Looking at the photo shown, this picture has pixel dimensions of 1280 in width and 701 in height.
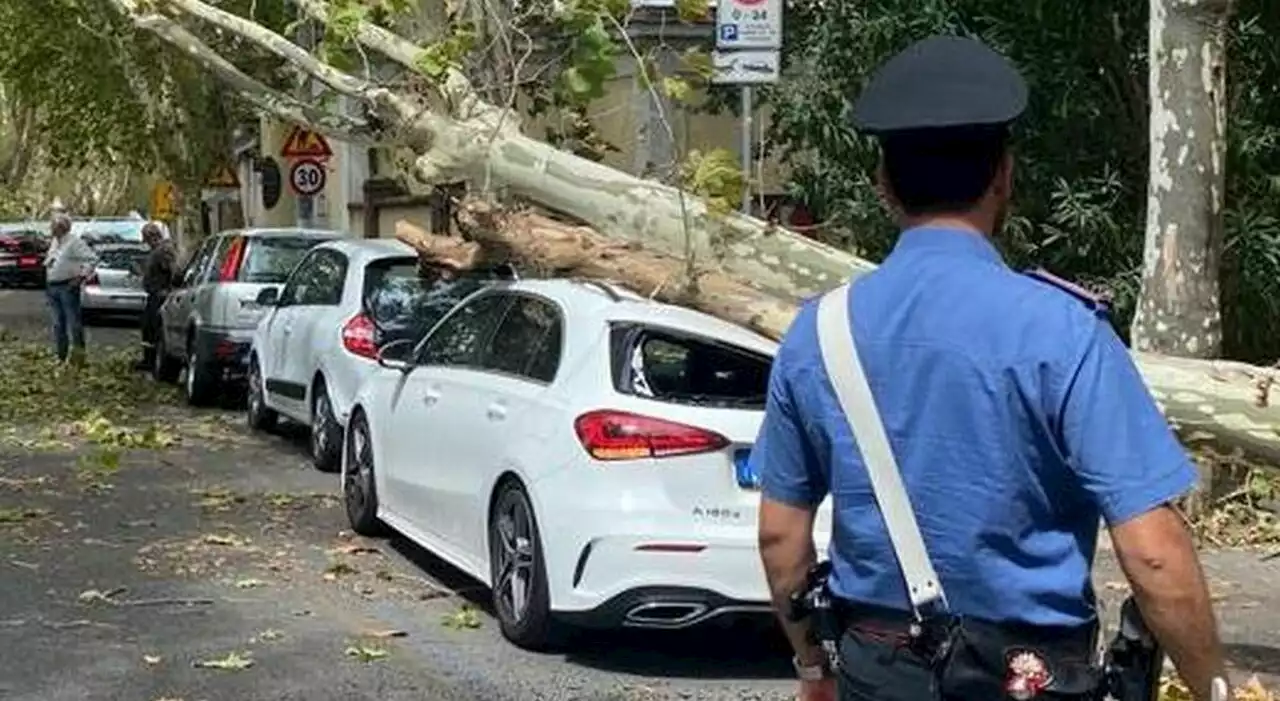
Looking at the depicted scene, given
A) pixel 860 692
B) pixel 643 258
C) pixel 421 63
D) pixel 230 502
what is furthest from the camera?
pixel 230 502

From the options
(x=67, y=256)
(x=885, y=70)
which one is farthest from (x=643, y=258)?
(x=67, y=256)

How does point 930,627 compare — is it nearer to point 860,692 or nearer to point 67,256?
point 860,692

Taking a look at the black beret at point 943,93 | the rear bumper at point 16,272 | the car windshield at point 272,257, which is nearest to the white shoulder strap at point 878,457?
the black beret at point 943,93

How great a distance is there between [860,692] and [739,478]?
175 inches

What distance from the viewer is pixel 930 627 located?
3.11 metres

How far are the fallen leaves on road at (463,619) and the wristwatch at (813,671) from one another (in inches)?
208

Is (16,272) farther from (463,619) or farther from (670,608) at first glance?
(670,608)

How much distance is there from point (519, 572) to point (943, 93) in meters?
5.41

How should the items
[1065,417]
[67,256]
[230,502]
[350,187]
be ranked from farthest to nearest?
[350,187]
[67,256]
[230,502]
[1065,417]

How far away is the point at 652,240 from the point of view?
30.9 feet

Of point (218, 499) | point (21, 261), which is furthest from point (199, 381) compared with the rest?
point (21, 261)

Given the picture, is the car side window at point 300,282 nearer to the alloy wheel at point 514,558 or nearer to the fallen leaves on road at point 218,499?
the fallen leaves on road at point 218,499

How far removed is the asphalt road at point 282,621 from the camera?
7.69 meters

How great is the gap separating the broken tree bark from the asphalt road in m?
1.21
